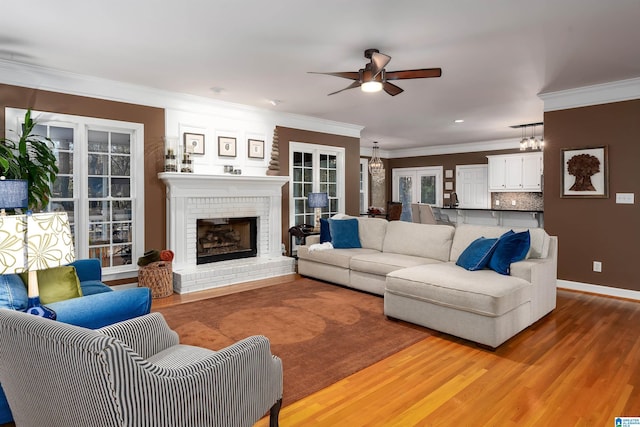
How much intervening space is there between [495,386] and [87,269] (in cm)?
345

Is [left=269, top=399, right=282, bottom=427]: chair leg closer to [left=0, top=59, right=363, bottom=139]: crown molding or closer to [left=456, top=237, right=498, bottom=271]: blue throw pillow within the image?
[left=456, top=237, right=498, bottom=271]: blue throw pillow

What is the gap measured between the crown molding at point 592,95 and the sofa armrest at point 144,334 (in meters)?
5.50

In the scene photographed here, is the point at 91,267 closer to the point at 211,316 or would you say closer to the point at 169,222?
the point at 211,316

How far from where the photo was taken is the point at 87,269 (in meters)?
3.43

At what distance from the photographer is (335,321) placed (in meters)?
3.81

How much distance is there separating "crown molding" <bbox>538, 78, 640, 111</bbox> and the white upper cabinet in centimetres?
366

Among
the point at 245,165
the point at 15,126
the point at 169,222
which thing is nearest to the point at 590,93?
the point at 245,165

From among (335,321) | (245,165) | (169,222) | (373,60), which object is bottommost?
(335,321)

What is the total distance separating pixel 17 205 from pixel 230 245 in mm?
3164

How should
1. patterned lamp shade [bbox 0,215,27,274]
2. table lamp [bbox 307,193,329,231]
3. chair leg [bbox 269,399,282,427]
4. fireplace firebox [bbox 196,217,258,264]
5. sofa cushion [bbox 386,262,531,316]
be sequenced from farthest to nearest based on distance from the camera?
table lamp [bbox 307,193,329,231], fireplace firebox [bbox 196,217,258,264], sofa cushion [bbox 386,262,531,316], chair leg [bbox 269,399,282,427], patterned lamp shade [bbox 0,215,27,274]

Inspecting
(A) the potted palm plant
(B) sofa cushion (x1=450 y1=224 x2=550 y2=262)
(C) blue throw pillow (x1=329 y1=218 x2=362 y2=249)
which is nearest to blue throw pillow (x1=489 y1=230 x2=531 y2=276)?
(B) sofa cushion (x1=450 y1=224 x2=550 y2=262)

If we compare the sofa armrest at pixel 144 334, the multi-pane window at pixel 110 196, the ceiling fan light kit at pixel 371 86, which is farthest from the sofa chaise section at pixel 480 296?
the multi-pane window at pixel 110 196

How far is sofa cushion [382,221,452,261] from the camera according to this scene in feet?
15.0

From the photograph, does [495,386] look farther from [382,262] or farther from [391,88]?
[391,88]
